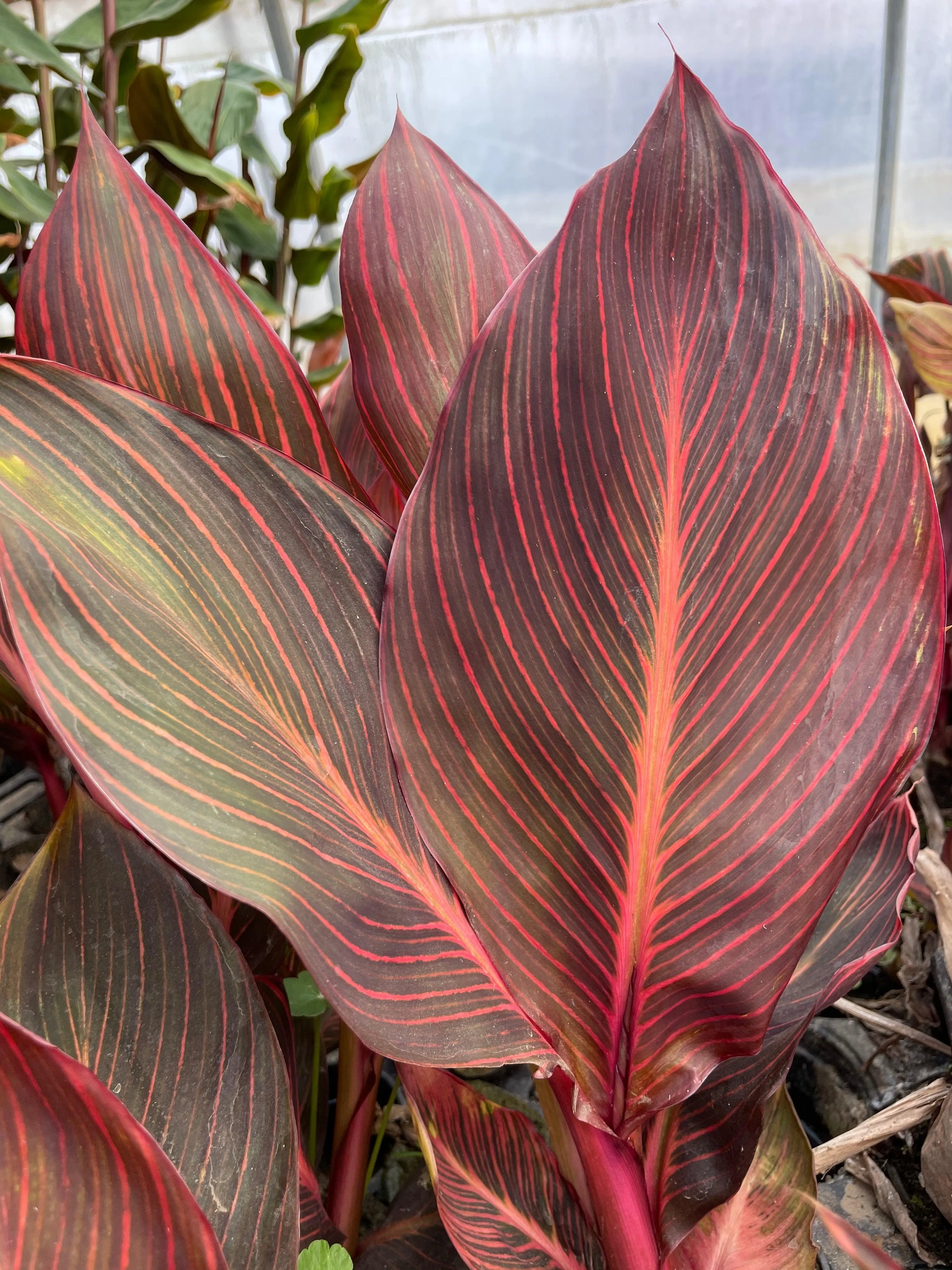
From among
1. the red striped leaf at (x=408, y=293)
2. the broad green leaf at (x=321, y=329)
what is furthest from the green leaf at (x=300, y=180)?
the red striped leaf at (x=408, y=293)

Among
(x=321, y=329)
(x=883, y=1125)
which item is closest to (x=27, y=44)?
(x=321, y=329)

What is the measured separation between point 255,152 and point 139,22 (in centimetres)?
42

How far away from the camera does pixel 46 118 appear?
1030 millimetres

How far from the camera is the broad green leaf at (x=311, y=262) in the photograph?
1.11 meters

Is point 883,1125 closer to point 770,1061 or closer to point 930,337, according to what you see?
point 770,1061

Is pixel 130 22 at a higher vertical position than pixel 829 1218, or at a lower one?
higher

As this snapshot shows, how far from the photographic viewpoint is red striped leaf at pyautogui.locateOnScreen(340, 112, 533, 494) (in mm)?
493

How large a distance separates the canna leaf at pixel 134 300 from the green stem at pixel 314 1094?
1.49ft

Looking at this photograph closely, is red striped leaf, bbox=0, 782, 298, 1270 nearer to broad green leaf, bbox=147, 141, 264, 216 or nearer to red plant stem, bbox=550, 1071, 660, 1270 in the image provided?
red plant stem, bbox=550, 1071, 660, 1270

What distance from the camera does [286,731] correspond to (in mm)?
379

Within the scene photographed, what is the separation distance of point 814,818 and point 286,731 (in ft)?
0.75

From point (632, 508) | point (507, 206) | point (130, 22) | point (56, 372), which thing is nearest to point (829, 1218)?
point (632, 508)

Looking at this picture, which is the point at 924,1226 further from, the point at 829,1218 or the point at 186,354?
the point at 186,354

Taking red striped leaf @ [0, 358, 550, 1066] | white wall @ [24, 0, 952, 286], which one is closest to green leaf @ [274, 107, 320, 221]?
red striped leaf @ [0, 358, 550, 1066]
